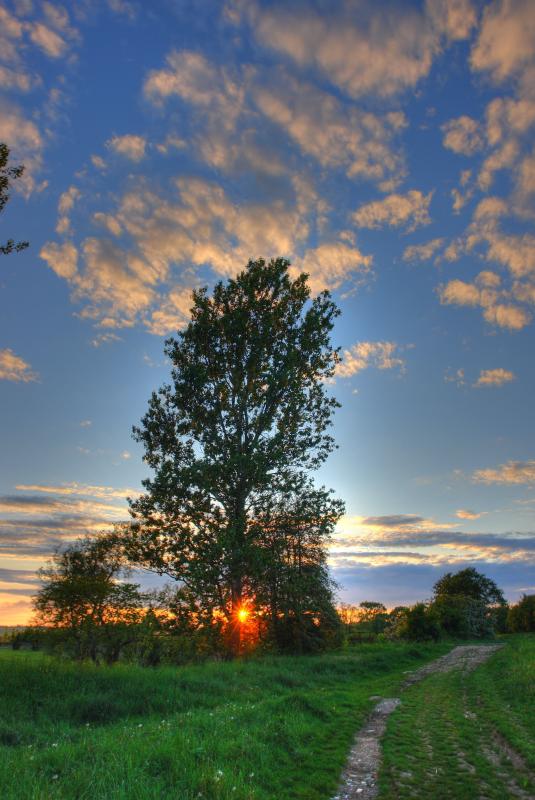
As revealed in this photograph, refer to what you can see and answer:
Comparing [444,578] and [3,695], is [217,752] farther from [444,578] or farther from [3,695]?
[444,578]

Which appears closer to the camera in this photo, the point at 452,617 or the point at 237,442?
the point at 237,442

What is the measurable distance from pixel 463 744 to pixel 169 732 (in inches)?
301

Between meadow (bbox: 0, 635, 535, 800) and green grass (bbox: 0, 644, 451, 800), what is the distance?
1.4 inches

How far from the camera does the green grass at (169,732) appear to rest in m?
8.15

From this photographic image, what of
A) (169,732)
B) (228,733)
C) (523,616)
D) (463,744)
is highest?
(169,732)

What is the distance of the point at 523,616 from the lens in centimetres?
9075

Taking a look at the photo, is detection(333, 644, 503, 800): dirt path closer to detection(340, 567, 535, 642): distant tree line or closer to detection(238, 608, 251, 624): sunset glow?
detection(238, 608, 251, 624): sunset glow

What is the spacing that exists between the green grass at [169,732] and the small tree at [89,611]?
837cm

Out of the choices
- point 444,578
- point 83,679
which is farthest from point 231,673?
point 444,578

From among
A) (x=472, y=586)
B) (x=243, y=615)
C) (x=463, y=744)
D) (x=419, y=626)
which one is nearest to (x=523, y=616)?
(x=472, y=586)

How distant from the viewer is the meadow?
330 inches

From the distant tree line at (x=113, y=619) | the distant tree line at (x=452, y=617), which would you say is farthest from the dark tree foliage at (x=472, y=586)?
the distant tree line at (x=113, y=619)

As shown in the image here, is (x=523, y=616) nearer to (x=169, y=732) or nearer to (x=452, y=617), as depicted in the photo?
(x=452, y=617)

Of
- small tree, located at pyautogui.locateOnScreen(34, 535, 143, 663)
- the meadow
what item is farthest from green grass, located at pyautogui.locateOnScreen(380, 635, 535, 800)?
small tree, located at pyautogui.locateOnScreen(34, 535, 143, 663)
